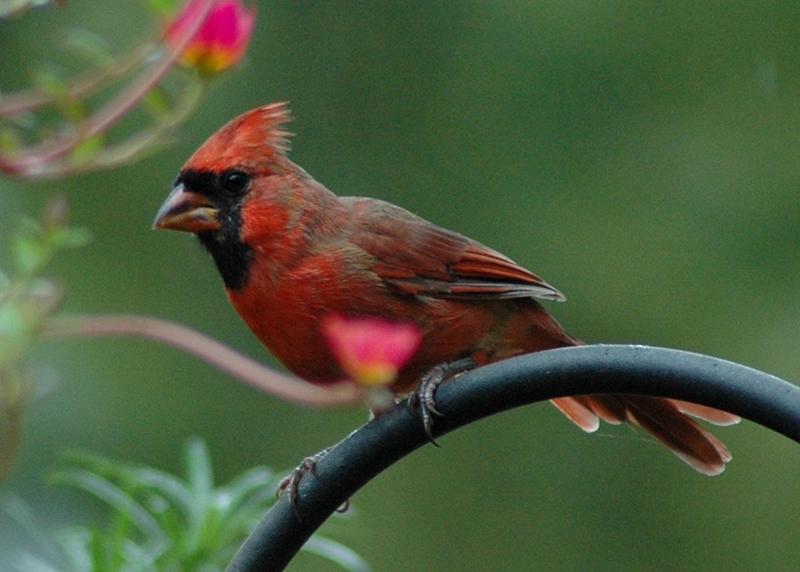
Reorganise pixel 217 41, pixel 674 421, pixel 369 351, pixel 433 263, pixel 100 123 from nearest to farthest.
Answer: pixel 369 351, pixel 100 123, pixel 217 41, pixel 674 421, pixel 433 263

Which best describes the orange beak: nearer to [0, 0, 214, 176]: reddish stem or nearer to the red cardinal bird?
the red cardinal bird

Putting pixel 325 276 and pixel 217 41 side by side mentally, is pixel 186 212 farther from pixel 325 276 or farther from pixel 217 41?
pixel 217 41

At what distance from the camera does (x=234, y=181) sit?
9.49ft

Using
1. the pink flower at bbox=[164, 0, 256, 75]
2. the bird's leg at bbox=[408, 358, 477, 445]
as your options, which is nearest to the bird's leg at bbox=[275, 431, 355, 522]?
the bird's leg at bbox=[408, 358, 477, 445]

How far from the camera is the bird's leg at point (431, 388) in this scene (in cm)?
208

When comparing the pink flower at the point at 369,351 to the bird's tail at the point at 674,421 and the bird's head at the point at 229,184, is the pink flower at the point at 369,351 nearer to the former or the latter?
the bird's tail at the point at 674,421

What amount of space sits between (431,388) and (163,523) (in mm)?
498

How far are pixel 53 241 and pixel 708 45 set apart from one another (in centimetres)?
404

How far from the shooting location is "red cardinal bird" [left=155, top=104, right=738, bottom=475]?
2.79 metres

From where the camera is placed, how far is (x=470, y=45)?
566 centimetres

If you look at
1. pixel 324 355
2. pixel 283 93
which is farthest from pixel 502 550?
pixel 324 355

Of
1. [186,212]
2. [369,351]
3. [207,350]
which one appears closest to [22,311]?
[207,350]

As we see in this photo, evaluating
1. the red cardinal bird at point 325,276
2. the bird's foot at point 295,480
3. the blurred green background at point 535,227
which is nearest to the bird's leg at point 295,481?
the bird's foot at point 295,480

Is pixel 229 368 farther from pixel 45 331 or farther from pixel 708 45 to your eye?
pixel 708 45
